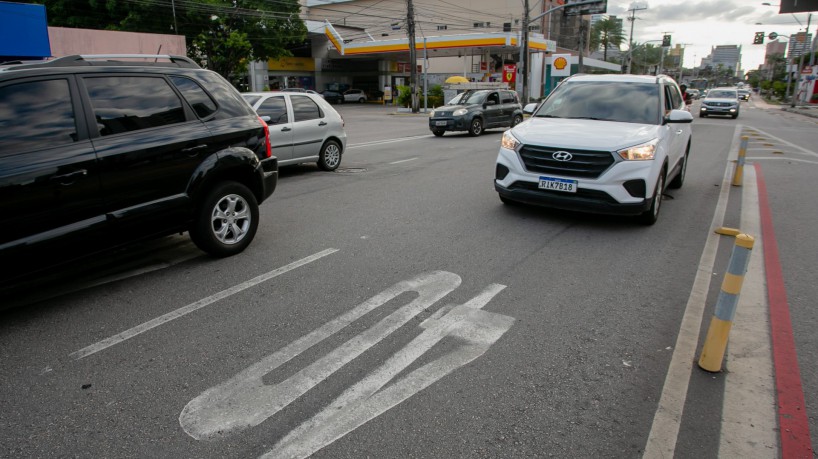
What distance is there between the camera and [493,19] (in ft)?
206

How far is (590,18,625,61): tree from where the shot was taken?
282 ft

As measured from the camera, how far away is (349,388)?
3.24 m

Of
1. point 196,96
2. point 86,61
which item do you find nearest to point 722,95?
point 196,96

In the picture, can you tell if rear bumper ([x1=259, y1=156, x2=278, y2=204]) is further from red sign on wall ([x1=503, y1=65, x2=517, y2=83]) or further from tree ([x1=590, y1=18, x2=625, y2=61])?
tree ([x1=590, y1=18, x2=625, y2=61])

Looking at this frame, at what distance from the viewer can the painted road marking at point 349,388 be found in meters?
2.88

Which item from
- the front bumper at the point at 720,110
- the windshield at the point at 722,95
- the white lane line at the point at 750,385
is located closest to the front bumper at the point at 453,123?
the white lane line at the point at 750,385

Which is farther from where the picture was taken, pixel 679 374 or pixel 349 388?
pixel 679 374

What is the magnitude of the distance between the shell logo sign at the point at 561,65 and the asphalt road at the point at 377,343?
47062mm

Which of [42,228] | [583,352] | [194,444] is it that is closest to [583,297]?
[583,352]

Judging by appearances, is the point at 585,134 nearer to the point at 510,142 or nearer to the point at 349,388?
the point at 510,142

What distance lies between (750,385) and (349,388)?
2486 millimetres

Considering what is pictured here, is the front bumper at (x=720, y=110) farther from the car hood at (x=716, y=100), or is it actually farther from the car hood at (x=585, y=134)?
the car hood at (x=585, y=134)

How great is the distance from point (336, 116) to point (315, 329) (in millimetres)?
8138

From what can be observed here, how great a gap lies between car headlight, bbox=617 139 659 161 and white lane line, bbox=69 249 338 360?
368 centimetres
